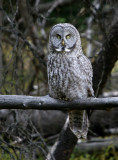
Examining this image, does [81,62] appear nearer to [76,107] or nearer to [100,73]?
[76,107]

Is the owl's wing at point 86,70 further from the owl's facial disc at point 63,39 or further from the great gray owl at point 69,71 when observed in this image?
the owl's facial disc at point 63,39

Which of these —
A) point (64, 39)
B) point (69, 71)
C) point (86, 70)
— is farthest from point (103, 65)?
point (69, 71)

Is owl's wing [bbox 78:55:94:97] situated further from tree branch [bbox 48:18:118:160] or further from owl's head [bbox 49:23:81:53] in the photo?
tree branch [bbox 48:18:118:160]

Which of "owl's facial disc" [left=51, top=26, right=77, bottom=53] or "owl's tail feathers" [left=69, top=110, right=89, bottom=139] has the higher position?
"owl's facial disc" [left=51, top=26, right=77, bottom=53]

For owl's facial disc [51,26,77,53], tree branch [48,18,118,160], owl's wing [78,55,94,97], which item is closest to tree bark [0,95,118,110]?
owl's wing [78,55,94,97]

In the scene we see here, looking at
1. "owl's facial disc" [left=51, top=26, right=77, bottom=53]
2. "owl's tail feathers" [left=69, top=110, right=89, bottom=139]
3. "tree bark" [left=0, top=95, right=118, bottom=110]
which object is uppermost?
"owl's facial disc" [left=51, top=26, right=77, bottom=53]

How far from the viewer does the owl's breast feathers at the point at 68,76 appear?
2.92 m

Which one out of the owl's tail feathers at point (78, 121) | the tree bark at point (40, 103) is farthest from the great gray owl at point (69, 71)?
the tree bark at point (40, 103)

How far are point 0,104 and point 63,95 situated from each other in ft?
2.70

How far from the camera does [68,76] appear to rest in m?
2.91

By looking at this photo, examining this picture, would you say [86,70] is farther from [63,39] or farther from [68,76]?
[63,39]

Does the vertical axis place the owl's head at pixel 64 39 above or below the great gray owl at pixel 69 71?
above

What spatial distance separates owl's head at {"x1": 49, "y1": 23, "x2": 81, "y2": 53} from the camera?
3004 millimetres

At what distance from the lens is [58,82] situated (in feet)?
9.77
